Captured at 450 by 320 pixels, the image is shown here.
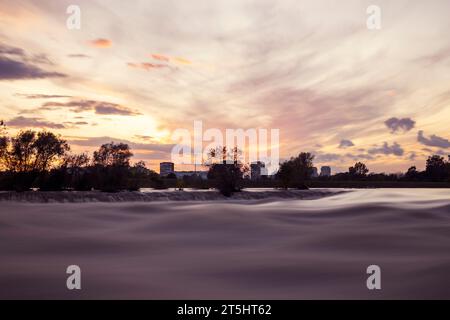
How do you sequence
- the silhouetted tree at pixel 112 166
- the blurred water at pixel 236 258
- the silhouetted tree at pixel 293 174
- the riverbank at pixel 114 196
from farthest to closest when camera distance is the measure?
the silhouetted tree at pixel 293 174, the silhouetted tree at pixel 112 166, the riverbank at pixel 114 196, the blurred water at pixel 236 258

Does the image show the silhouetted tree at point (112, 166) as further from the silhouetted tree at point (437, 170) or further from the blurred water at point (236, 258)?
the silhouetted tree at point (437, 170)

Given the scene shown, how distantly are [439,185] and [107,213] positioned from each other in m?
130

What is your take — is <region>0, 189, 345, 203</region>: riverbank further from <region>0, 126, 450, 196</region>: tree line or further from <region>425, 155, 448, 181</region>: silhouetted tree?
<region>425, 155, 448, 181</region>: silhouetted tree

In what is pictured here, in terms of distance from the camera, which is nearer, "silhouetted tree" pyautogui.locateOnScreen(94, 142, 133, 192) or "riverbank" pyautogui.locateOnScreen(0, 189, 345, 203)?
"riverbank" pyautogui.locateOnScreen(0, 189, 345, 203)

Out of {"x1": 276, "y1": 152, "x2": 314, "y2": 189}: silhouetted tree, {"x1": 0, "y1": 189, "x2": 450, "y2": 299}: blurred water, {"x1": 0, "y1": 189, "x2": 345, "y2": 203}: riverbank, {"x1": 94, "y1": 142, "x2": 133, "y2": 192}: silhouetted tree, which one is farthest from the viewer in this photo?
{"x1": 276, "y1": 152, "x2": 314, "y2": 189}: silhouetted tree

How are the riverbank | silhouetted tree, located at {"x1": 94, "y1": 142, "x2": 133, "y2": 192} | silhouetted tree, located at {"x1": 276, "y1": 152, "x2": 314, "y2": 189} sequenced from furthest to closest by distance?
silhouetted tree, located at {"x1": 276, "y1": 152, "x2": 314, "y2": 189} < silhouetted tree, located at {"x1": 94, "y1": 142, "x2": 133, "y2": 192} < the riverbank

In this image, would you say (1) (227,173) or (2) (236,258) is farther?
(1) (227,173)

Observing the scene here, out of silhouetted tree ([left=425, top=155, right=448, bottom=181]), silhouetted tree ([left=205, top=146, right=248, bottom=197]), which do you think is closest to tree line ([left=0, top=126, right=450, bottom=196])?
silhouetted tree ([left=205, top=146, right=248, bottom=197])

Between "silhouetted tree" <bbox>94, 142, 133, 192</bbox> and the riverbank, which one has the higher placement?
"silhouetted tree" <bbox>94, 142, 133, 192</bbox>

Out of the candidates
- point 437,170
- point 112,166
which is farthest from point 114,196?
point 437,170

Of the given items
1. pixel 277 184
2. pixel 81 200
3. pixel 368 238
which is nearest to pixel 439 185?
pixel 277 184

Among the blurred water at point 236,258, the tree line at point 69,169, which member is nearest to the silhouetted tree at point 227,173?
the tree line at point 69,169

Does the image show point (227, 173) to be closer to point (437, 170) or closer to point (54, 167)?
point (54, 167)
